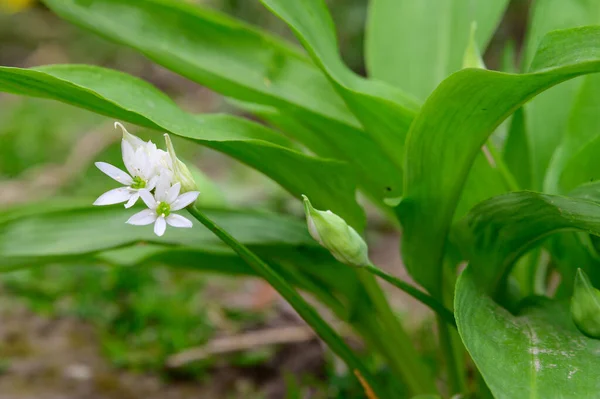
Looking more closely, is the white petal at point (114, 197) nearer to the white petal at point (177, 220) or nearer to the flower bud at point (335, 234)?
the white petal at point (177, 220)

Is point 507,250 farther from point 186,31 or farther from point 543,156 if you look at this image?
point 186,31

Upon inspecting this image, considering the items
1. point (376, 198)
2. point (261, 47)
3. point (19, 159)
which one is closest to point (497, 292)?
point (376, 198)

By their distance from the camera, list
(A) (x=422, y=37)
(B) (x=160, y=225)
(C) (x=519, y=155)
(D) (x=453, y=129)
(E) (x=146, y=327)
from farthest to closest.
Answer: (E) (x=146, y=327)
(A) (x=422, y=37)
(C) (x=519, y=155)
(D) (x=453, y=129)
(B) (x=160, y=225)

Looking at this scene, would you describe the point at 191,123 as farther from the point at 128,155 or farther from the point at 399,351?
the point at 399,351

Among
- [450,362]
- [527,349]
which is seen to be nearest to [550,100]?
[450,362]

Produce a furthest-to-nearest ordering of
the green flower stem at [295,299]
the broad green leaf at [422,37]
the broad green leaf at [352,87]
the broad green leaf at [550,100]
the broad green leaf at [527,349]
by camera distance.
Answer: the broad green leaf at [422,37] < the broad green leaf at [550,100] < the broad green leaf at [352,87] < the green flower stem at [295,299] < the broad green leaf at [527,349]

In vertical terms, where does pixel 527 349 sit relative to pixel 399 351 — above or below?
below

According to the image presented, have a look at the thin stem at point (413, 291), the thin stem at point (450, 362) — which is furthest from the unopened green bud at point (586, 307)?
the thin stem at point (450, 362)
